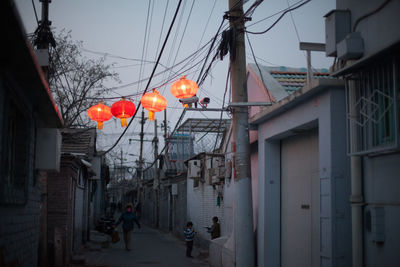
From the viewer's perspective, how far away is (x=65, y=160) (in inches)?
561

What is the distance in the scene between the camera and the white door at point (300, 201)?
9406mm

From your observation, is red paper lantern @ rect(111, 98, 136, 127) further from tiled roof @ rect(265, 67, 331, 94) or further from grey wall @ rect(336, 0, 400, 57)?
grey wall @ rect(336, 0, 400, 57)

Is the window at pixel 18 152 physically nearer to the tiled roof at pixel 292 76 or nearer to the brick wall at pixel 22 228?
the brick wall at pixel 22 228

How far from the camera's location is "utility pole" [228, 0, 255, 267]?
9.64 meters

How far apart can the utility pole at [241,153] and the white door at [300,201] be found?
1128 mm

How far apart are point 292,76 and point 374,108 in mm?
6129

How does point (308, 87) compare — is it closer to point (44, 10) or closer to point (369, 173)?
point (369, 173)

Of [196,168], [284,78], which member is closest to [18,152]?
[284,78]

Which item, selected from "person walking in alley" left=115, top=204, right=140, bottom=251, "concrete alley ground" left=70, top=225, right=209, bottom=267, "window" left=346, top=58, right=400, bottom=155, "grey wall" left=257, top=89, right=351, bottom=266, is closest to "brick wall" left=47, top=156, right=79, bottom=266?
"concrete alley ground" left=70, top=225, right=209, bottom=267

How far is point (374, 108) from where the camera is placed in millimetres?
6812

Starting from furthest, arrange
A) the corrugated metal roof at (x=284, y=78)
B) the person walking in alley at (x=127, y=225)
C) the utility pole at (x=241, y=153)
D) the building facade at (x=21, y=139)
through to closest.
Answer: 1. the person walking in alley at (x=127, y=225)
2. the corrugated metal roof at (x=284, y=78)
3. the utility pole at (x=241, y=153)
4. the building facade at (x=21, y=139)

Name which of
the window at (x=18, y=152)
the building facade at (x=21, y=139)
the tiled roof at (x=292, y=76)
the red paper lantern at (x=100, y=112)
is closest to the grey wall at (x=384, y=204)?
the building facade at (x=21, y=139)

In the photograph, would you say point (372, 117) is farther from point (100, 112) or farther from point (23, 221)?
point (100, 112)

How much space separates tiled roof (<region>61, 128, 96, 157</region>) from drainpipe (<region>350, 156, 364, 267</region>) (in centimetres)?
1422
